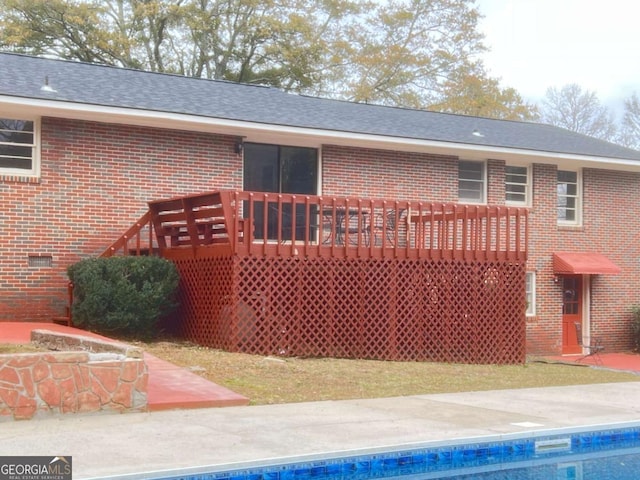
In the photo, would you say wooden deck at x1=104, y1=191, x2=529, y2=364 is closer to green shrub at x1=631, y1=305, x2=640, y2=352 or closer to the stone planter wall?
the stone planter wall

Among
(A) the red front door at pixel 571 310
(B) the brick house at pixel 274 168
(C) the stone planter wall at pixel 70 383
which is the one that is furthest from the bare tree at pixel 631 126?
(C) the stone planter wall at pixel 70 383

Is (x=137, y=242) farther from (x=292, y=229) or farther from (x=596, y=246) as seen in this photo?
(x=596, y=246)

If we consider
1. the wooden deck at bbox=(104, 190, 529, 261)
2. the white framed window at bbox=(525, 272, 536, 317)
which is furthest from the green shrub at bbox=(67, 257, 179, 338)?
the white framed window at bbox=(525, 272, 536, 317)

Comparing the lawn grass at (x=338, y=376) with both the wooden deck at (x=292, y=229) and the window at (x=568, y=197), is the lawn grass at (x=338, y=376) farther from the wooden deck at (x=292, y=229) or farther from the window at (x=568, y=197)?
the window at (x=568, y=197)

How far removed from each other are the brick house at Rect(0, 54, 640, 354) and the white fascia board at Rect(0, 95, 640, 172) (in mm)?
33

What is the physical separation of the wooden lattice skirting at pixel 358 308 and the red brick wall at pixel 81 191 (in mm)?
1880

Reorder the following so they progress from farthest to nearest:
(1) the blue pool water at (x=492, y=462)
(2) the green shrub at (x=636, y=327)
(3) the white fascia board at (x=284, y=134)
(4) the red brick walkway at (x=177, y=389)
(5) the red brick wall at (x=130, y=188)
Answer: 1. (2) the green shrub at (x=636, y=327)
2. (5) the red brick wall at (x=130, y=188)
3. (3) the white fascia board at (x=284, y=134)
4. (4) the red brick walkway at (x=177, y=389)
5. (1) the blue pool water at (x=492, y=462)

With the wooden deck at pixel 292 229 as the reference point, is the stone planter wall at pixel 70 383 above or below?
below

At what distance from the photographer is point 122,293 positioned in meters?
13.9

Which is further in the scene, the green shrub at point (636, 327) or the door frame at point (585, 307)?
the green shrub at point (636, 327)

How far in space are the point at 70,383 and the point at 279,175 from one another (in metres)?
9.56

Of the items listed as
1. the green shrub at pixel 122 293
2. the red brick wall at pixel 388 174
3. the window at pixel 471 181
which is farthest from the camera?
the window at pixel 471 181

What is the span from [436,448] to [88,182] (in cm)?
987

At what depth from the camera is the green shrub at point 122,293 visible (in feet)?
45.7
